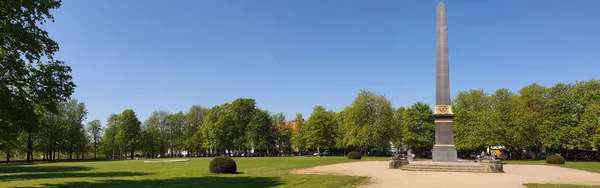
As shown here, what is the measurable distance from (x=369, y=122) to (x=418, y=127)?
962 cm

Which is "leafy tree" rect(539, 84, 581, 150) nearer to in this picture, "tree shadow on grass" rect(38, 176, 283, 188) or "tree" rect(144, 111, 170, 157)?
"tree shadow on grass" rect(38, 176, 283, 188)

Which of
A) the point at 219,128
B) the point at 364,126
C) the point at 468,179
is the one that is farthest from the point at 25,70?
the point at 219,128

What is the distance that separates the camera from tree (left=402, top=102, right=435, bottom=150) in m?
69.8

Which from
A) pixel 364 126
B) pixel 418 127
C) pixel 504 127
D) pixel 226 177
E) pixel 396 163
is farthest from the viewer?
pixel 418 127

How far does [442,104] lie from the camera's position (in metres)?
34.7

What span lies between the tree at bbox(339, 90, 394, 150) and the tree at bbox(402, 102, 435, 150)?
3.01 m

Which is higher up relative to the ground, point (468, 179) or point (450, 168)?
point (468, 179)

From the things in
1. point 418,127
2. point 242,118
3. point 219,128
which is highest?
point 242,118

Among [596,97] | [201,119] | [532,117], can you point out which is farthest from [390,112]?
[201,119]

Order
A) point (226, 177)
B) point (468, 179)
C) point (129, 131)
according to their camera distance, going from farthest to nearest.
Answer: point (129, 131) < point (226, 177) < point (468, 179)

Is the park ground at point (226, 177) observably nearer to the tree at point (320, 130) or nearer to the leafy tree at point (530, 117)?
the leafy tree at point (530, 117)

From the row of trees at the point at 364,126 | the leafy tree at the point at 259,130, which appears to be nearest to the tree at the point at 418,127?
the row of trees at the point at 364,126

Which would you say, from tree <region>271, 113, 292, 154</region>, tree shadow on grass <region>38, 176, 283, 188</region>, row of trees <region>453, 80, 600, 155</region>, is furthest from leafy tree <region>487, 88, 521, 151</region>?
tree <region>271, 113, 292, 154</region>

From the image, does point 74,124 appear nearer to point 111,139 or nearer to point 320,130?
point 111,139
